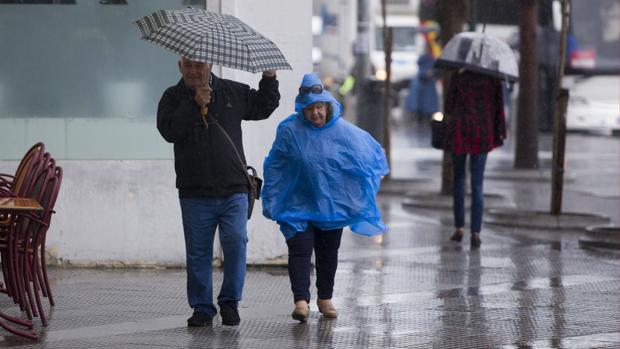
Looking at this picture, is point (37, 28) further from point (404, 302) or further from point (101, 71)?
point (404, 302)

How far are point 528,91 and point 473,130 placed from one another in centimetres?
701

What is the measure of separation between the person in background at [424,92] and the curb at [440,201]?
17.0 meters

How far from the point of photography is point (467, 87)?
12.8m

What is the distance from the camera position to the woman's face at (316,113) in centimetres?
857

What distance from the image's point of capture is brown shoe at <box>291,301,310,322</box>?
27.8ft

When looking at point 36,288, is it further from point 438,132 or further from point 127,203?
point 438,132

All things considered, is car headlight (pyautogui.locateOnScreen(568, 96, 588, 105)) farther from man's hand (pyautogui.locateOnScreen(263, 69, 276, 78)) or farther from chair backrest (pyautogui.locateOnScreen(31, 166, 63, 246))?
chair backrest (pyautogui.locateOnScreen(31, 166, 63, 246))

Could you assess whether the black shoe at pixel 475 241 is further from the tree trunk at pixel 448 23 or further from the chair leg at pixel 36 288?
the chair leg at pixel 36 288

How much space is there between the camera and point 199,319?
833 cm

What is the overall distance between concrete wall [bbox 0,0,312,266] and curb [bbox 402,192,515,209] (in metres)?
5.54

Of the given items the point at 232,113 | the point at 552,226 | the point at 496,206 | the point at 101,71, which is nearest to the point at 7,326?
the point at 232,113

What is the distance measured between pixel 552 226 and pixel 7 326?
24.8 ft

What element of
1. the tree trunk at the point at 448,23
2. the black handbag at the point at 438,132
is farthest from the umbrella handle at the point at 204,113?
the tree trunk at the point at 448,23

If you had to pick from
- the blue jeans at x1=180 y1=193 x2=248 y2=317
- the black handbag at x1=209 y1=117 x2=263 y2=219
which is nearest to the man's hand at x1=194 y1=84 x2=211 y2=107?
the black handbag at x1=209 y1=117 x2=263 y2=219
